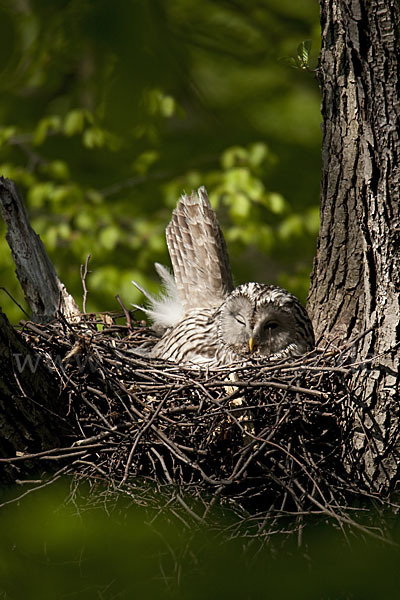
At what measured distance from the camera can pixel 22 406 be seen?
233 cm

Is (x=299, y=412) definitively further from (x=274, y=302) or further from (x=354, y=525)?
(x=274, y=302)

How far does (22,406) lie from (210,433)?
24.5 inches

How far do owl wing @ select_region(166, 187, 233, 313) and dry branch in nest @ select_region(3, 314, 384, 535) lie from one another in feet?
3.60

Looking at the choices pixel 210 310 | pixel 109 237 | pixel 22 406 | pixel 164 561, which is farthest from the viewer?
pixel 109 237

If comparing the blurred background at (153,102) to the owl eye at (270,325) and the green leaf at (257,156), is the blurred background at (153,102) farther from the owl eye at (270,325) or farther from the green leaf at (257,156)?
the owl eye at (270,325)

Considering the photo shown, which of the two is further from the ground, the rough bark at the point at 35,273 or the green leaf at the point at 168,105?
the green leaf at the point at 168,105

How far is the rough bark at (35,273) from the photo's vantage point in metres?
3.35

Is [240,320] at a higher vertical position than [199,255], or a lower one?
lower

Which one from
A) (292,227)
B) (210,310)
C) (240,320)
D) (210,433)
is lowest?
(210,433)

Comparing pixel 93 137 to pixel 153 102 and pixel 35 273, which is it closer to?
pixel 153 102

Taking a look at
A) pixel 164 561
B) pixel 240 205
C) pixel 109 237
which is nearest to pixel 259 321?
pixel 164 561

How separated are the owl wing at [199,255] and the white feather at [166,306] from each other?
0.08 m

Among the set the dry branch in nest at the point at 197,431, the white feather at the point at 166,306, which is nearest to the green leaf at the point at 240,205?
the white feather at the point at 166,306

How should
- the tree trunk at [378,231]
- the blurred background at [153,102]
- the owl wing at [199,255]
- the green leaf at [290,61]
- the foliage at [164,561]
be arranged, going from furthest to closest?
the blurred background at [153,102] → the owl wing at [199,255] → the green leaf at [290,61] → the tree trunk at [378,231] → the foliage at [164,561]
